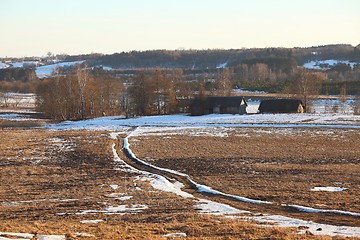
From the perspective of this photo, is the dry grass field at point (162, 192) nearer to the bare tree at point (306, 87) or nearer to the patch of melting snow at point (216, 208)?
the patch of melting snow at point (216, 208)

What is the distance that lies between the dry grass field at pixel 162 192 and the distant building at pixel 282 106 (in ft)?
120

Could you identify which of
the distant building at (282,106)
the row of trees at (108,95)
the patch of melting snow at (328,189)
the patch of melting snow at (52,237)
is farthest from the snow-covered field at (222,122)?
the patch of melting snow at (52,237)

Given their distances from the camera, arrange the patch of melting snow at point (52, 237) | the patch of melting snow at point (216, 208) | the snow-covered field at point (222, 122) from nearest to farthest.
Answer: 1. the patch of melting snow at point (52, 237)
2. the patch of melting snow at point (216, 208)
3. the snow-covered field at point (222, 122)

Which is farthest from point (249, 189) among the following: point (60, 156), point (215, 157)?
point (60, 156)

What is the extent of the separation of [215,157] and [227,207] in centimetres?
1586

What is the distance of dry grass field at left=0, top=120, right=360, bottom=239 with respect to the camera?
50.2 ft

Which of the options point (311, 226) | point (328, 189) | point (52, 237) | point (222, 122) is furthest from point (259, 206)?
point (222, 122)

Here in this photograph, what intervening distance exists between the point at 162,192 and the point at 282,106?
66.8 m

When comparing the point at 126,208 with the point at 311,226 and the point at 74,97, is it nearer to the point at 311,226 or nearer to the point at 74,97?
the point at 311,226

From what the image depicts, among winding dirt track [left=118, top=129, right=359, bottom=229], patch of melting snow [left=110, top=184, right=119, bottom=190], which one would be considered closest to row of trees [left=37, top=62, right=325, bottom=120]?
winding dirt track [left=118, top=129, right=359, bottom=229]

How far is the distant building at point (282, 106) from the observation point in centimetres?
8600

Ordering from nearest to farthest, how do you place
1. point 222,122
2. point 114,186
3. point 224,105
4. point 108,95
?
1. point 114,186
2. point 222,122
3. point 224,105
4. point 108,95

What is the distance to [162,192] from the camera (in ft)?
75.2

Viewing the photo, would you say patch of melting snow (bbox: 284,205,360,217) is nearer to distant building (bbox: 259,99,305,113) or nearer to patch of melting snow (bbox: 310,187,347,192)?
patch of melting snow (bbox: 310,187,347,192)
